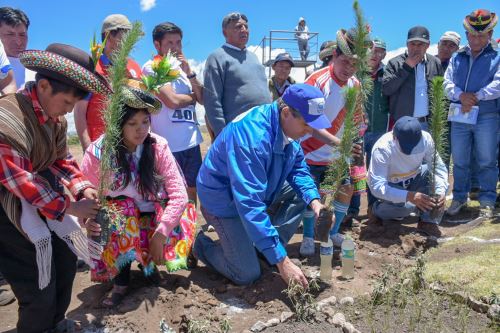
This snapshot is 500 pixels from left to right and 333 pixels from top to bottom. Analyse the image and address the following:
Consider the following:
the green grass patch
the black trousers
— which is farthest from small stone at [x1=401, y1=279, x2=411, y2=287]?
the black trousers

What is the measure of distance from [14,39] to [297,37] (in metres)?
12.0

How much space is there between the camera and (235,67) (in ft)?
14.9

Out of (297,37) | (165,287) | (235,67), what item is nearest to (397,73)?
(235,67)

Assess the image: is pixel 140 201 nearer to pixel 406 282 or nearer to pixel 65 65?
pixel 65 65

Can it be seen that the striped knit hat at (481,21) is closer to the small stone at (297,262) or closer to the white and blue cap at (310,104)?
the white and blue cap at (310,104)

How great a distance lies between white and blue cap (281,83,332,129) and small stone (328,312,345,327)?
1260mm

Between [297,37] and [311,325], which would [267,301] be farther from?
[297,37]

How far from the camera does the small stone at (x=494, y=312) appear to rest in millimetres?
2809

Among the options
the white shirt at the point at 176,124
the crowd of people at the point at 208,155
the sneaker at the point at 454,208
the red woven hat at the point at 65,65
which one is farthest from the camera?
the sneaker at the point at 454,208

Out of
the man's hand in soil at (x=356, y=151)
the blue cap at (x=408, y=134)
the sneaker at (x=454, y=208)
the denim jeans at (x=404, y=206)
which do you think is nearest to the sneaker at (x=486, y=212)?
the sneaker at (x=454, y=208)

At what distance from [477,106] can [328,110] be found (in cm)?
199

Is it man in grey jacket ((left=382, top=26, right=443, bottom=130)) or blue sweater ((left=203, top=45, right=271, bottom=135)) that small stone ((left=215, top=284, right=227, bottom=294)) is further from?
man in grey jacket ((left=382, top=26, right=443, bottom=130))

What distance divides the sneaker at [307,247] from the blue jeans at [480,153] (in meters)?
2.35

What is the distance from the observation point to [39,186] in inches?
93.4
